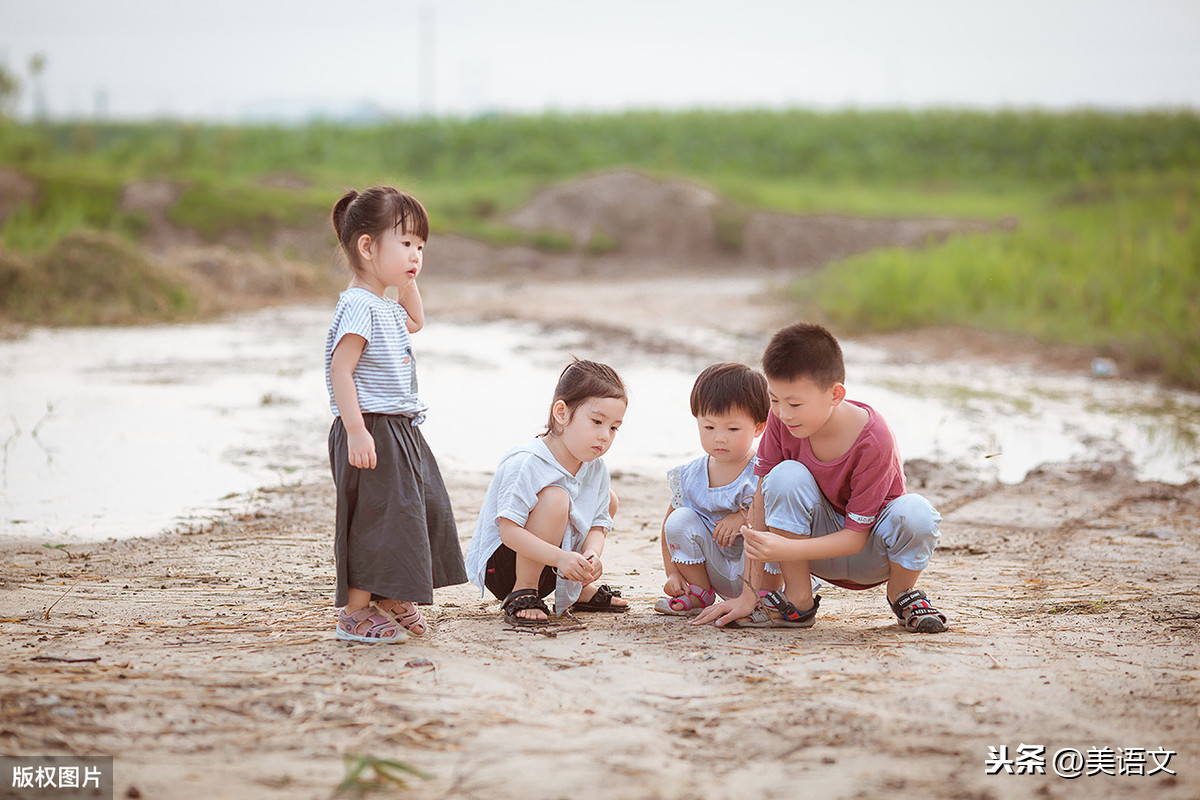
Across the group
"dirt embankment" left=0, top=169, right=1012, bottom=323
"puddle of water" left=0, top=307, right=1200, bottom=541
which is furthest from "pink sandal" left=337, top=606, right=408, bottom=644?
"dirt embankment" left=0, top=169, right=1012, bottom=323

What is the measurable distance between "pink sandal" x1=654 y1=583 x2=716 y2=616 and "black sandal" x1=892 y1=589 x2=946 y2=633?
24.0 inches

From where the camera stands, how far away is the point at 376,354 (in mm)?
3350

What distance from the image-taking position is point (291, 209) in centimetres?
1767

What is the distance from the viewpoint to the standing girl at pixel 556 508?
137 inches

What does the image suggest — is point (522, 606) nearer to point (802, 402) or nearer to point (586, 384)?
point (586, 384)

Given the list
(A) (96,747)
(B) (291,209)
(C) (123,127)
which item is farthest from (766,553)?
(C) (123,127)

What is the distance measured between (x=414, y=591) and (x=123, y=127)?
33124 millimetres

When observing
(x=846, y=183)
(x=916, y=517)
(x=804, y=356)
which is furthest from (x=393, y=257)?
(x=846, y=183)

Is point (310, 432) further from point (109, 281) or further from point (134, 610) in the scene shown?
point (109, 281)

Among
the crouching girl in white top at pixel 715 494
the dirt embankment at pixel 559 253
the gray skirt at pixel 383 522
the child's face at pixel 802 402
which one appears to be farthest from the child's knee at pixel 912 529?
the dirt embankment at pixel 559 253

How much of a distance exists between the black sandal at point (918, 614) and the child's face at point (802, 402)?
0.64 metres

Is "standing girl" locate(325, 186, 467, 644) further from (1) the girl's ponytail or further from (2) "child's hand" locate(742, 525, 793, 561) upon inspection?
(2) "child's hand" locate(742, 525, 793, 561)

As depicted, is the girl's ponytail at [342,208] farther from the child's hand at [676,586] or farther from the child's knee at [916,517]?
the child's knee at [916,517]

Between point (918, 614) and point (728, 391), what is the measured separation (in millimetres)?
929
